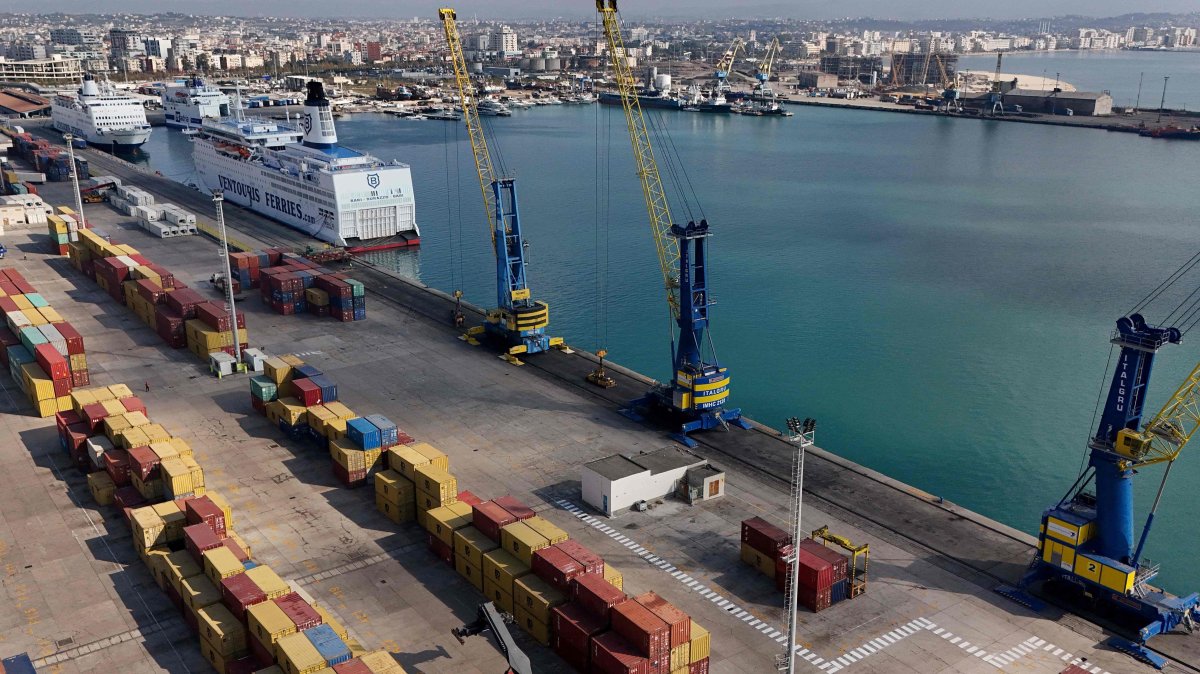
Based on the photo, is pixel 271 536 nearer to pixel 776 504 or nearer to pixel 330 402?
pixel 330 402

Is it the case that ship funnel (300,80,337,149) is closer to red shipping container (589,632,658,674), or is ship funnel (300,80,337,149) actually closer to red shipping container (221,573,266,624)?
red shipping container (221,573,266,624)

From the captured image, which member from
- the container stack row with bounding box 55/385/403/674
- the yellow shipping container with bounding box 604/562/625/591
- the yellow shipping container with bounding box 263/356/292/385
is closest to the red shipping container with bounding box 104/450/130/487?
the container stack row with bounding box 55/385/403/674

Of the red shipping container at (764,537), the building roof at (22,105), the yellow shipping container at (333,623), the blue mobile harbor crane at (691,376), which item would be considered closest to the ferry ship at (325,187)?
the blue mobile harbor crane at (691,376)

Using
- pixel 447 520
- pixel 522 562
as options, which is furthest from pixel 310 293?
pixel 522 562

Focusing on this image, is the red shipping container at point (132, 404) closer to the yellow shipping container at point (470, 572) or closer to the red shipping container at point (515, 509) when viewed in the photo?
the yellow shipping container at point (470, 572)

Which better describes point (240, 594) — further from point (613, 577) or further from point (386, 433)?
point (386, 433)

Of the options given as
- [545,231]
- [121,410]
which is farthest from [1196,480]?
[545,231]
